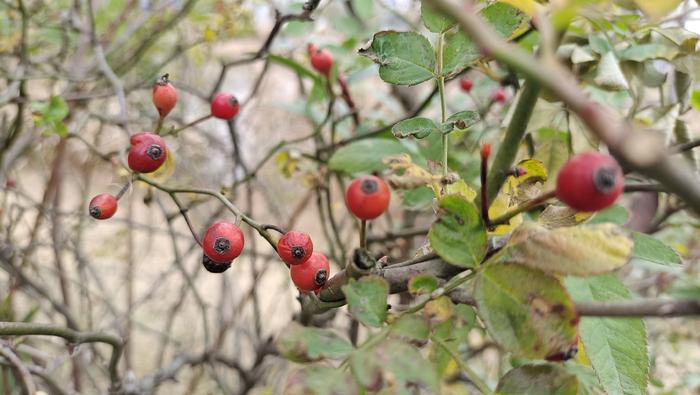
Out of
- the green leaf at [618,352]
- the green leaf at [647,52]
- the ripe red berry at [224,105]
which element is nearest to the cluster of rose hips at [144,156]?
the ripe red berry at [224,105]

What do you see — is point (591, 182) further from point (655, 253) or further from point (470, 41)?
point (655, 253)

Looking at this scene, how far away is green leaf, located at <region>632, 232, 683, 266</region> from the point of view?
82 centimetres

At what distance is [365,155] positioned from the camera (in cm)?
124

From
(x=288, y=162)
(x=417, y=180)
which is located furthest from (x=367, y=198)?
(x=288, y=162)

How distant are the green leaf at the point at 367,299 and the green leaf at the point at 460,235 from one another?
70mm

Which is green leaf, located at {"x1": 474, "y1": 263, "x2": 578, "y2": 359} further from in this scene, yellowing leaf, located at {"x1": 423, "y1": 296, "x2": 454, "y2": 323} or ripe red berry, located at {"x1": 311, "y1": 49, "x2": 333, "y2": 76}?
ripe red berry, located at {"x1": 311, "y1": 49, "x2": 333, "y2": 76}

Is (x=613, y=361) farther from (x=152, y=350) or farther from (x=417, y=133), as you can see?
(x=152, y=350)

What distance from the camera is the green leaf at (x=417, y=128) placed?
75cm

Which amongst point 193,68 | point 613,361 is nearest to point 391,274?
point 613,361

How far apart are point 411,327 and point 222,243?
282mm

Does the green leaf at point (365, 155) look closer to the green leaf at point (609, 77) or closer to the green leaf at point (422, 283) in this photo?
the green leaf at point (609, 77)

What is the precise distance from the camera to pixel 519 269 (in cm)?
54

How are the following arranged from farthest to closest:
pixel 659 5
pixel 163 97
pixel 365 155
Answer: pixel 365 155 < pixel 163 97 < pixel 659 5

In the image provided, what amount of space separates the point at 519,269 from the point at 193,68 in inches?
132
